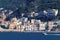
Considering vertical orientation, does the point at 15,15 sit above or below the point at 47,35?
above

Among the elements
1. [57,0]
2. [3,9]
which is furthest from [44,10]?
[3,9]

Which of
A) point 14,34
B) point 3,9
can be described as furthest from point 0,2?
point 14,34

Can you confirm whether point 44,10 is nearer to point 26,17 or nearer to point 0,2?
point 26,17

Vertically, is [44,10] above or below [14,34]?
above

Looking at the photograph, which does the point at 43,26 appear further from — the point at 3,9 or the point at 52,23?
the point at 3,9

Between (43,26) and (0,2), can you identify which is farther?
(0,2)

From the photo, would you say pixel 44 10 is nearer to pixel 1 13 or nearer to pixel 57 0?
pixel 57 0

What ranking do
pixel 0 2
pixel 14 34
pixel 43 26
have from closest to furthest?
pixel 43 26 < pixel 0 2 < pixel 14 34

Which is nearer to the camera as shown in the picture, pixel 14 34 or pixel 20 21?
pixel 20 21

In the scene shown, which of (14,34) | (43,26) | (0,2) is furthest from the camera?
(14,34)
